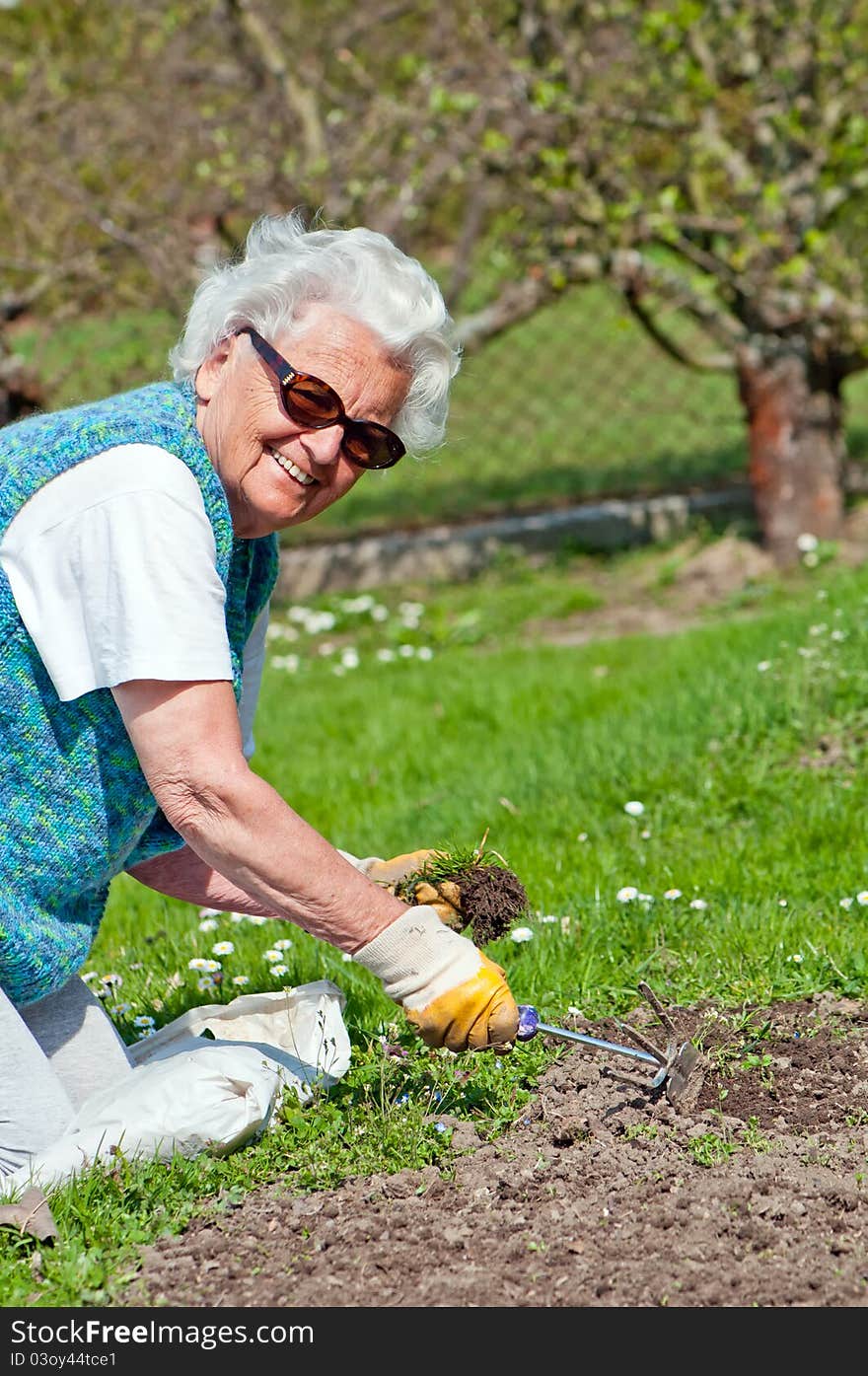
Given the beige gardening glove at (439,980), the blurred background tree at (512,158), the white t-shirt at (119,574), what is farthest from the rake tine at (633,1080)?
the blurred background tree at (512,158)

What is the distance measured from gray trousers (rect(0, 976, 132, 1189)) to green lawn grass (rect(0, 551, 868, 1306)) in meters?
0.15

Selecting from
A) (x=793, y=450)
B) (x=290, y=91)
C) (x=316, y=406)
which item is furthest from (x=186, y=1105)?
(x=290, y=91)

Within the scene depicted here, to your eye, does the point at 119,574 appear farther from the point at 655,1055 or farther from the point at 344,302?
the point at 655,1055

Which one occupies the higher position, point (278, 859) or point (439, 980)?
point (278, 859)

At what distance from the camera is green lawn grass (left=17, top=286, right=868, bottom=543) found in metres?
7.40

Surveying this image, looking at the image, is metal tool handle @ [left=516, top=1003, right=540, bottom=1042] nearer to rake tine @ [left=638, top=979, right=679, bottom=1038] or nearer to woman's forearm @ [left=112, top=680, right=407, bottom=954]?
rake tine @ [left=638, top=979, right=679, bottom=1038]

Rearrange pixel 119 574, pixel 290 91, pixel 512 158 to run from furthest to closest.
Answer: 1. pixel 290 91
2. pixel 512 158
3. pixel 119 574

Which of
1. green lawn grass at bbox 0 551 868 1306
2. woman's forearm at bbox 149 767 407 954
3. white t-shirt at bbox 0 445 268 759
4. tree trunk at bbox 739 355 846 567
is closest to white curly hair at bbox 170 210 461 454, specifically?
white t-shirt at bbox 0 445 268 759

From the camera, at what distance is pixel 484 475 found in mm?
9562

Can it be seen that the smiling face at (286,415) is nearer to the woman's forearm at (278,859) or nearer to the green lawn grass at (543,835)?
the woman's forearm at (278,859)

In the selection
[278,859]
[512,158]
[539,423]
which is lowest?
[278,859]

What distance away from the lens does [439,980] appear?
7.45 ft

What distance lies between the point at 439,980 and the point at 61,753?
0.74m

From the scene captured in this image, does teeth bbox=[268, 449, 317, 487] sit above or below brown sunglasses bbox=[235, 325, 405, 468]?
below
